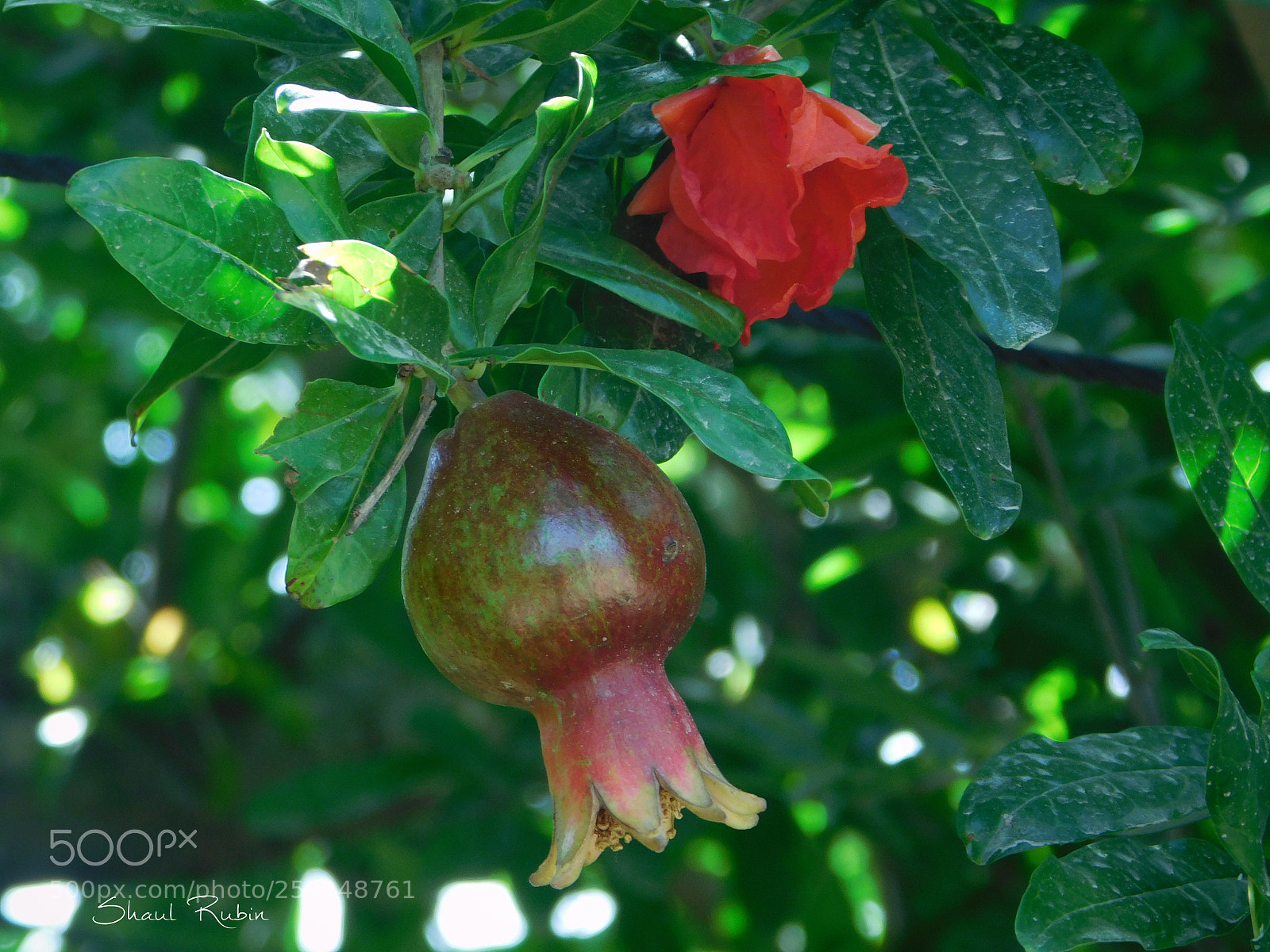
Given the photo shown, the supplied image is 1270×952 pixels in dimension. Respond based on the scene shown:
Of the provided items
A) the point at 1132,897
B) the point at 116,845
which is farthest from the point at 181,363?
the point at 116,845

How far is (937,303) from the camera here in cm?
82

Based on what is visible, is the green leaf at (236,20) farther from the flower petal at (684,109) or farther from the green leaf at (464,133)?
the flower petal at (684,109)

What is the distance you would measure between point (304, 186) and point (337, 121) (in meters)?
0.13

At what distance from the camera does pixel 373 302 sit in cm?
57

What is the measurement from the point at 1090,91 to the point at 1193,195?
1092 mm

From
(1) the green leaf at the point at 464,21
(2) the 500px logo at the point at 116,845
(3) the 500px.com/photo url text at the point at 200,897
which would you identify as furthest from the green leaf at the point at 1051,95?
(2) the 500px logo at the point at 116,845

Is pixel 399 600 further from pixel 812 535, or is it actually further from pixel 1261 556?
pixel 1261 556

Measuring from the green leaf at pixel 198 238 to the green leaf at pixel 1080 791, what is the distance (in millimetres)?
464

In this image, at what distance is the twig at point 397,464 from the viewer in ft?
2.11

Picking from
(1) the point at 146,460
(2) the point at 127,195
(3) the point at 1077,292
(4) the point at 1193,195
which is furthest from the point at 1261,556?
(1) the point at 146,460

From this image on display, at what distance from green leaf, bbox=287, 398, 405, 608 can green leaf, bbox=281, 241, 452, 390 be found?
70 mm

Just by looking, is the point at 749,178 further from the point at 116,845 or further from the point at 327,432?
the point at 116,845

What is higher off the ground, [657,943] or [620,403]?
[620,403]

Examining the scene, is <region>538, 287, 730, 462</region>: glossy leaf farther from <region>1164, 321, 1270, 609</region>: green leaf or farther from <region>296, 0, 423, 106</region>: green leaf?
<region>1164, 321, 1270, 609</region>: green leaf
